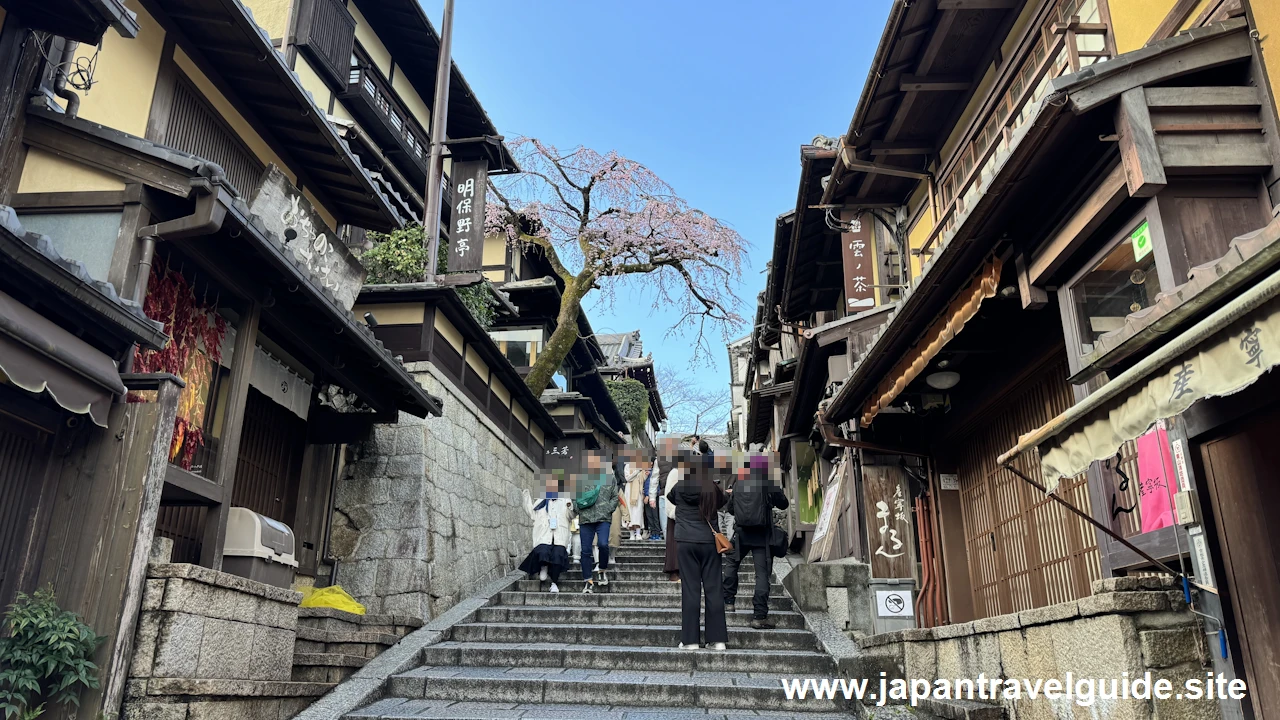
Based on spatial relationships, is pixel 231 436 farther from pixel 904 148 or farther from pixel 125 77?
pixel 904 148

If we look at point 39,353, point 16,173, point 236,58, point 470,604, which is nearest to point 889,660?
point 470,604

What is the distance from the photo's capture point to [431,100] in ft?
63.9

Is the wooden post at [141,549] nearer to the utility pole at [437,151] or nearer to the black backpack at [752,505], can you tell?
the black backpack at [752,505]

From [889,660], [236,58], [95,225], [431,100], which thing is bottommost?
[889,660]

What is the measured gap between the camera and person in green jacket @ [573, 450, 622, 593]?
1231 centimetres

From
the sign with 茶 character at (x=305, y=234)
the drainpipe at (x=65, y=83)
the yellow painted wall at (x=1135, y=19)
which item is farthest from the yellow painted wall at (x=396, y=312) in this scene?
the yellow painted wall at (x=1135, y=19)

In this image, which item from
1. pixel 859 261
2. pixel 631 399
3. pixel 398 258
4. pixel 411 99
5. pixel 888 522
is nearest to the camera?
pixel 888 522

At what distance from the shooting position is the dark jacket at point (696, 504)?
8680 millimetres

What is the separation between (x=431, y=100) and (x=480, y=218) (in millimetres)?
6163

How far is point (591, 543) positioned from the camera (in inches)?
488

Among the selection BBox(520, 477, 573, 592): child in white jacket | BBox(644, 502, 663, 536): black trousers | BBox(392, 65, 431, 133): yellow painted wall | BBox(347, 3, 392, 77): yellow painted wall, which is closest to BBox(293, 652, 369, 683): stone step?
BBox(520, 477, 573, 592): child in white jacket

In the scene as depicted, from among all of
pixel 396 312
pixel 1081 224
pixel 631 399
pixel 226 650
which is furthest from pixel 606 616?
pixel 631 399

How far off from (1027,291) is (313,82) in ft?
41.9

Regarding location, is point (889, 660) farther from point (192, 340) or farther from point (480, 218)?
point (480, 218)
